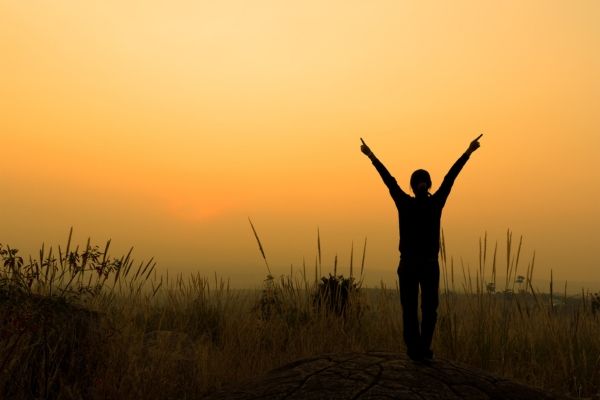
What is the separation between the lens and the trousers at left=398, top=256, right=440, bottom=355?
4.16 metres

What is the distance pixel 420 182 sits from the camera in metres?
4.27

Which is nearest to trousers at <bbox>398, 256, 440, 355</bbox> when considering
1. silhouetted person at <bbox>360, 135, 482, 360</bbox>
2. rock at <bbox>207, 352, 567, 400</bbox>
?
silhouetted person at <bbox>360, 135, 482, 360</bbox>

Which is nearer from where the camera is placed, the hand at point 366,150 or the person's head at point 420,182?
the person's head at point 420,182

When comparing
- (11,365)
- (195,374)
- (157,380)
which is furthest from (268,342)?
(11,365)

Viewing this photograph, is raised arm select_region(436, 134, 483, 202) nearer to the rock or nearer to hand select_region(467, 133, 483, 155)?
hand select_region(467, 133, 483, 155)

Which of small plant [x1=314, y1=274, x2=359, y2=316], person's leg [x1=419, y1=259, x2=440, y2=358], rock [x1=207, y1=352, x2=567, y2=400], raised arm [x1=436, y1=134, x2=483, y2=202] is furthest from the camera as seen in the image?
small plant [x1=314, y1=274, x2=359, y2=316]

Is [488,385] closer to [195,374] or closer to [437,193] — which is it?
[437,193]

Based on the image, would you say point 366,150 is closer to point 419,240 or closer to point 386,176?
point 386,176

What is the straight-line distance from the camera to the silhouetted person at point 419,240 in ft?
13.7

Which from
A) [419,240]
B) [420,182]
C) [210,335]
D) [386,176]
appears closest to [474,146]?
[420,182]

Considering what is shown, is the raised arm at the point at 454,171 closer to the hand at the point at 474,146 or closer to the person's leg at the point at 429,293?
the hand at the point at 474,146

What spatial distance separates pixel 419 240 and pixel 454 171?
64 cm

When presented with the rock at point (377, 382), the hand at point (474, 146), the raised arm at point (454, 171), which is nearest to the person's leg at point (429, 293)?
the rock at point (377, 382)

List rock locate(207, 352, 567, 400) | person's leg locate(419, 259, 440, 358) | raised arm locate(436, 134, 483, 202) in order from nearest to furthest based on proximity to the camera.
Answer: rock locate(207, 352, 567, 400) → person's leg locate(419, 259, 440, 358) → raised arm locate(436, 134, 483, 202)
